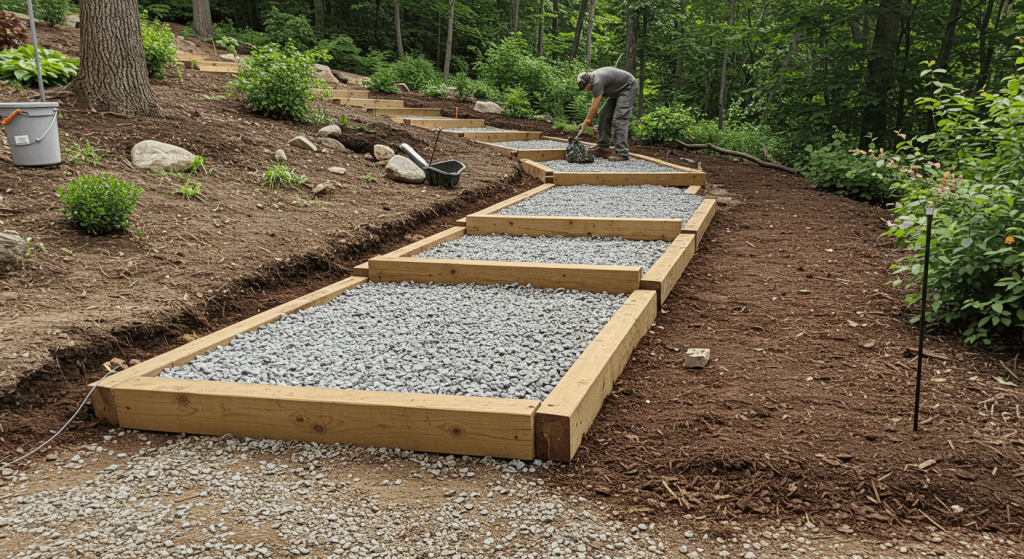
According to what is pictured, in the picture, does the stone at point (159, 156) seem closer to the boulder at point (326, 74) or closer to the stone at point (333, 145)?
the stone at point (333, 145)

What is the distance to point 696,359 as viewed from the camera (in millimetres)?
2883

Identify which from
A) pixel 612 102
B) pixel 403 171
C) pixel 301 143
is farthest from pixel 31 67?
pixel 612 102

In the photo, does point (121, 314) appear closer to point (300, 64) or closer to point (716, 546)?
point (716, 546)

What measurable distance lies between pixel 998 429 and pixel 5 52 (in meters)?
8.51

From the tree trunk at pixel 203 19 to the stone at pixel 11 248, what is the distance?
13334mm

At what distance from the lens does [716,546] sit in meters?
1.76

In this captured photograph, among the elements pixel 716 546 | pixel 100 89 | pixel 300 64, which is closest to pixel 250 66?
pixel 300 64

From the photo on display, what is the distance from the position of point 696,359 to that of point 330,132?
5.95 metres

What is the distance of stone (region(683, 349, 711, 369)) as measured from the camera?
288cm

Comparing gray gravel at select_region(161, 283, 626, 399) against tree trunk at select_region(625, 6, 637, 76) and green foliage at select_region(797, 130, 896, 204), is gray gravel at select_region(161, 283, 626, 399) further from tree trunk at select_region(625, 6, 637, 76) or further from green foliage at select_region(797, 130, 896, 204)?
tree trunk at select_region(625, 6, 637, 76)

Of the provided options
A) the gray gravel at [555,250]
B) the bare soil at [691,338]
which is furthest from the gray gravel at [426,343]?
the gray gravel at [555,250]

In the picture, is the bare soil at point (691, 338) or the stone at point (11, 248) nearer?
the bare soil at point (691, 338)

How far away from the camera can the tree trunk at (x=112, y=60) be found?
216 inches

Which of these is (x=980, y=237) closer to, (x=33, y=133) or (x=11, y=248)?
(x=11, y=248)
